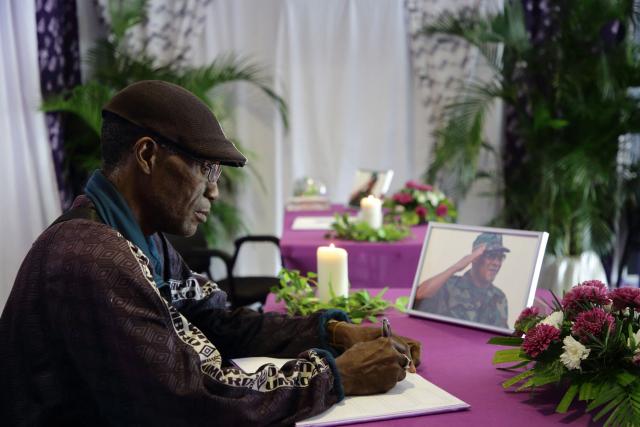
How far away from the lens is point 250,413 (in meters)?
1.13

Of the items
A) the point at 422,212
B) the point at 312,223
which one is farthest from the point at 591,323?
the point at 312,223

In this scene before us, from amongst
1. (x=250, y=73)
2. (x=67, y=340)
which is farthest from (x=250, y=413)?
(x=250, y=73)

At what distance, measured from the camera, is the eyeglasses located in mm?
1280

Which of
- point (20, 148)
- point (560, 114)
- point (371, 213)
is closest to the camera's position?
point (371, 213)

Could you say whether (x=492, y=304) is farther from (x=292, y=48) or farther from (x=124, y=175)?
(x=292, y=48)

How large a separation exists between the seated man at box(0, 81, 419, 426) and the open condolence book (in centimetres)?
2

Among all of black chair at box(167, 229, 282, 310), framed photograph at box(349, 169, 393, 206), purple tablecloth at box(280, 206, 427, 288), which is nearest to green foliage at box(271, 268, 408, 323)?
purple tablecloth at box(280, 206, 427, 288)

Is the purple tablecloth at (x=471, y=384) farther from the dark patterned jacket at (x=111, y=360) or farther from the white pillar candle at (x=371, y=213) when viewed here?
the white pillar candle at (x=371, y=213)

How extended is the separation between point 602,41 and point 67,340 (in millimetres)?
4607

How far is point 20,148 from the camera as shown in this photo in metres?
4.12

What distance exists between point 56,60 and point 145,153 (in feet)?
12.4

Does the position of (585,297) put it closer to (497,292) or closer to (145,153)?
(497,292)

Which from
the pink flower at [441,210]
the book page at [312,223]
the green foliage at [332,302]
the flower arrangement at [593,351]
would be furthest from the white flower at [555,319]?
the pink flower at [441,210]

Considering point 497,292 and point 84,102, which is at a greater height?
point 84,102
